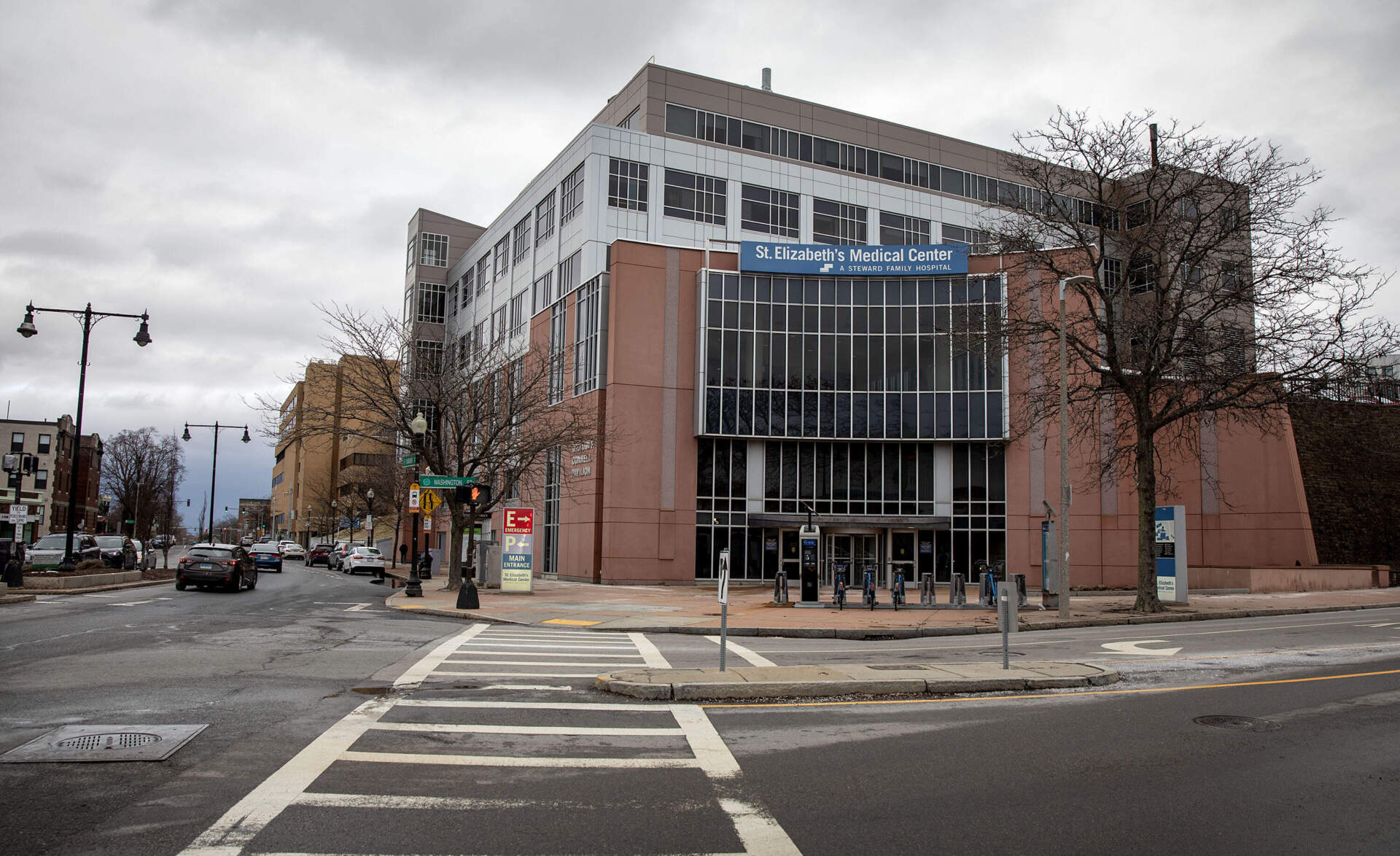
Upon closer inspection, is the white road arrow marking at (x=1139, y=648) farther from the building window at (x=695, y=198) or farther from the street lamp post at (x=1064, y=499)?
the building window at (x=695, y=198)

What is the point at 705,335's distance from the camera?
40719mm

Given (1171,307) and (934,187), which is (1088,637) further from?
(934,187)

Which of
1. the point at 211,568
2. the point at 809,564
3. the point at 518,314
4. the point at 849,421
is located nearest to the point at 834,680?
the point at 809,564

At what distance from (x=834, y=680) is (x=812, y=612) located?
43.4ft

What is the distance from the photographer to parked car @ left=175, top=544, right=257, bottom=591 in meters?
30.4

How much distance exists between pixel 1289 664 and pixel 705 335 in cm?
2976

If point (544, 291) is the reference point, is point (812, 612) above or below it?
below

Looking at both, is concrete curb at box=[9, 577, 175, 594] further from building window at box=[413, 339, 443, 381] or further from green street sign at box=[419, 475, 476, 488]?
building window at box=[413, 339, 443, 381]

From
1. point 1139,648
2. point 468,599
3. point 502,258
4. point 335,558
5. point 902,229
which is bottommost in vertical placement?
point 335,558

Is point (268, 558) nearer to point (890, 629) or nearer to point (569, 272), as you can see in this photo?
point (569, 272)

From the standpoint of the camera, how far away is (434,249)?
2997 inches

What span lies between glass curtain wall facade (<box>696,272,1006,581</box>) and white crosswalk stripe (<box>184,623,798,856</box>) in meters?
29.7

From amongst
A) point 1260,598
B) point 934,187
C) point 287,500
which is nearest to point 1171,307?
point 1260,598

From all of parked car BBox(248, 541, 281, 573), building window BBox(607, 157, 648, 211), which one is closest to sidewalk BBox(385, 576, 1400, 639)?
building window BBox(607, 157, 648, 211)
